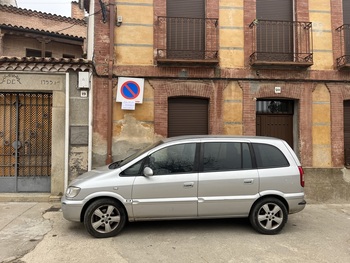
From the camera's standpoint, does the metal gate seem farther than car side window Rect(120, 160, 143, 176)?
Yes

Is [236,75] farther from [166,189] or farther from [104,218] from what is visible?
[104,218]

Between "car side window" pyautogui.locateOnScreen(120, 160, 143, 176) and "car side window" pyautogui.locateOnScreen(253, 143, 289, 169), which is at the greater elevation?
"car side window" pyautogui.locateOnScreen(253, 143, 289, 169)

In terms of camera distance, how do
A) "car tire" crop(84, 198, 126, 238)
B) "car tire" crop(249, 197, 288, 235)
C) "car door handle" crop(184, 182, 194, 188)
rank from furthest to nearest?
1. "car tire" crop(249, 197, 288, 235)
2. "car door handle" crop(184, 182, 194, 188)
3. "car tire" crop(84, 198, 126, 238)


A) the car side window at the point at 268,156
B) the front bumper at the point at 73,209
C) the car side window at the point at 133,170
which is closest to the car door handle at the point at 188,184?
the car side window at the point at 133,170

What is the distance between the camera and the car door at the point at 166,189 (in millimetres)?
4777

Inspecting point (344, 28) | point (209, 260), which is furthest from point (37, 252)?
point (344, 28)

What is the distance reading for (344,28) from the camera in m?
8.29

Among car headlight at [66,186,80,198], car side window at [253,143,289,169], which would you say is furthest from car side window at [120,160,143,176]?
car side window at [253,143,289,169]

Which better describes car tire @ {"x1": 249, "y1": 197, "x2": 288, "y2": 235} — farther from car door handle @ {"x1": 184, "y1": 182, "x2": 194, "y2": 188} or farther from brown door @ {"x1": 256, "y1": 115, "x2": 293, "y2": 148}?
brown door @ {"x1": 256, "y1": 115, "x2": 293, "y2": 148}

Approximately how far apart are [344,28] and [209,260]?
7918 millimetres

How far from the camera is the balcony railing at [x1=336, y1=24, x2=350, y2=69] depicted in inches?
318

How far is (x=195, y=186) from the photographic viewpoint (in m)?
4.86

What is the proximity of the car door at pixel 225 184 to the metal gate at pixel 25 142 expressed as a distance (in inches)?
187

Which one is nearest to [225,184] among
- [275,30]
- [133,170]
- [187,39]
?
[133,170]
